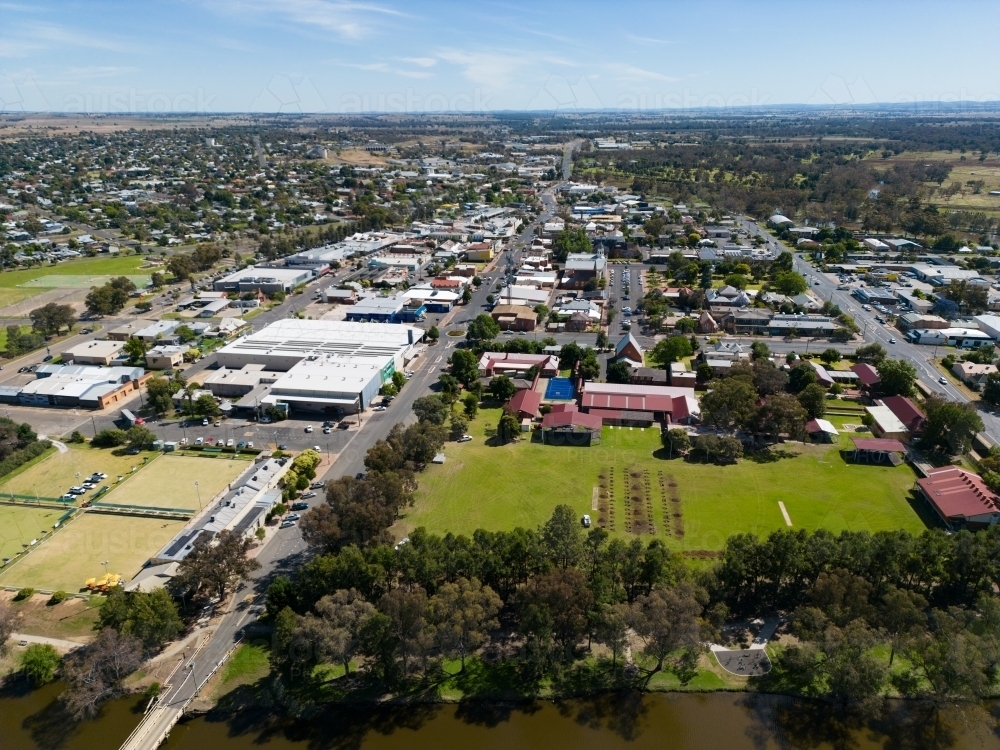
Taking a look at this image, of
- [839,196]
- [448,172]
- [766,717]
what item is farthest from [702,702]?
[448,172]

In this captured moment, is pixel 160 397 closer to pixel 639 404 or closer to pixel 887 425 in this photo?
pixel 639 404

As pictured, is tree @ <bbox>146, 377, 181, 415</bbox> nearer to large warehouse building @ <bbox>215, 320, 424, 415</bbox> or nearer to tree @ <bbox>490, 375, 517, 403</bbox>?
large warehouse building @ <bbox>215, 320, 424, 415</bbox>

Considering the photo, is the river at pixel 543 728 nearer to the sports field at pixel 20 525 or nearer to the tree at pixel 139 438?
the sports field at pixel 20 525

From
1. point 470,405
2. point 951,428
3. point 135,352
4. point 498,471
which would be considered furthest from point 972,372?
point 135,352

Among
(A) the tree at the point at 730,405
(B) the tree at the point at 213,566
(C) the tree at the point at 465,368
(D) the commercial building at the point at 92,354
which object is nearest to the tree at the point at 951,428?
(A) the tree at the point at 730,405

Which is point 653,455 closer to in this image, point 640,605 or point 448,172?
point 640,605

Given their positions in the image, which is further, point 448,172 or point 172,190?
point 448,172
